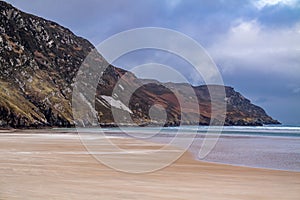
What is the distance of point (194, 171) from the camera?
19141 millimetres

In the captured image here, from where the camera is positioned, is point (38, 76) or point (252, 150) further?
point (38, 76)

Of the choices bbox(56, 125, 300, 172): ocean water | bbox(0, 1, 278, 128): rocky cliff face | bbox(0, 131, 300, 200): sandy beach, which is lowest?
bbox(0, 131, 300, 200): sandy beach

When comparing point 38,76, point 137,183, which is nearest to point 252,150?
point 137,183

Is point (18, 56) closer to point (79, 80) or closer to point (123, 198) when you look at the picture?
point (79, 80)

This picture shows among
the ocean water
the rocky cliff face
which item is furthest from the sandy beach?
the rocky cliff face

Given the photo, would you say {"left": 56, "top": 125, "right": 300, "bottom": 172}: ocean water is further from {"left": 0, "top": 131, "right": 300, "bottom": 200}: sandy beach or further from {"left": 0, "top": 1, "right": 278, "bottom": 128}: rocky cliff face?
{"left": 0, "top": 1, "right": 278, "bottom": 128}: rocky cliff face

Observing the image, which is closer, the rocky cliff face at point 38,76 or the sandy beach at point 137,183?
the sandy beach at point 137,183

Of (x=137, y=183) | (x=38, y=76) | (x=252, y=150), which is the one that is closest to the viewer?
(x=137, y=183)

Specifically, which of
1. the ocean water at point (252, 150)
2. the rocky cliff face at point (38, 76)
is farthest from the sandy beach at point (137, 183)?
the rocky cliff face at point (38, 76)

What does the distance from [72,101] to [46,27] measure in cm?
5445

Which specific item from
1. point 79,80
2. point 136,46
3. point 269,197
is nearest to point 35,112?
point 79,80

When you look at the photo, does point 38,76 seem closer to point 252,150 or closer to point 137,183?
point 252,150

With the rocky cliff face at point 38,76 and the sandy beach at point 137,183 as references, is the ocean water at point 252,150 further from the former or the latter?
the rocky cliff face at point 38,76

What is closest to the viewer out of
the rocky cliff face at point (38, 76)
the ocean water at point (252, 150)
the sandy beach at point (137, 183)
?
the sandy beach at point (137, 183)
